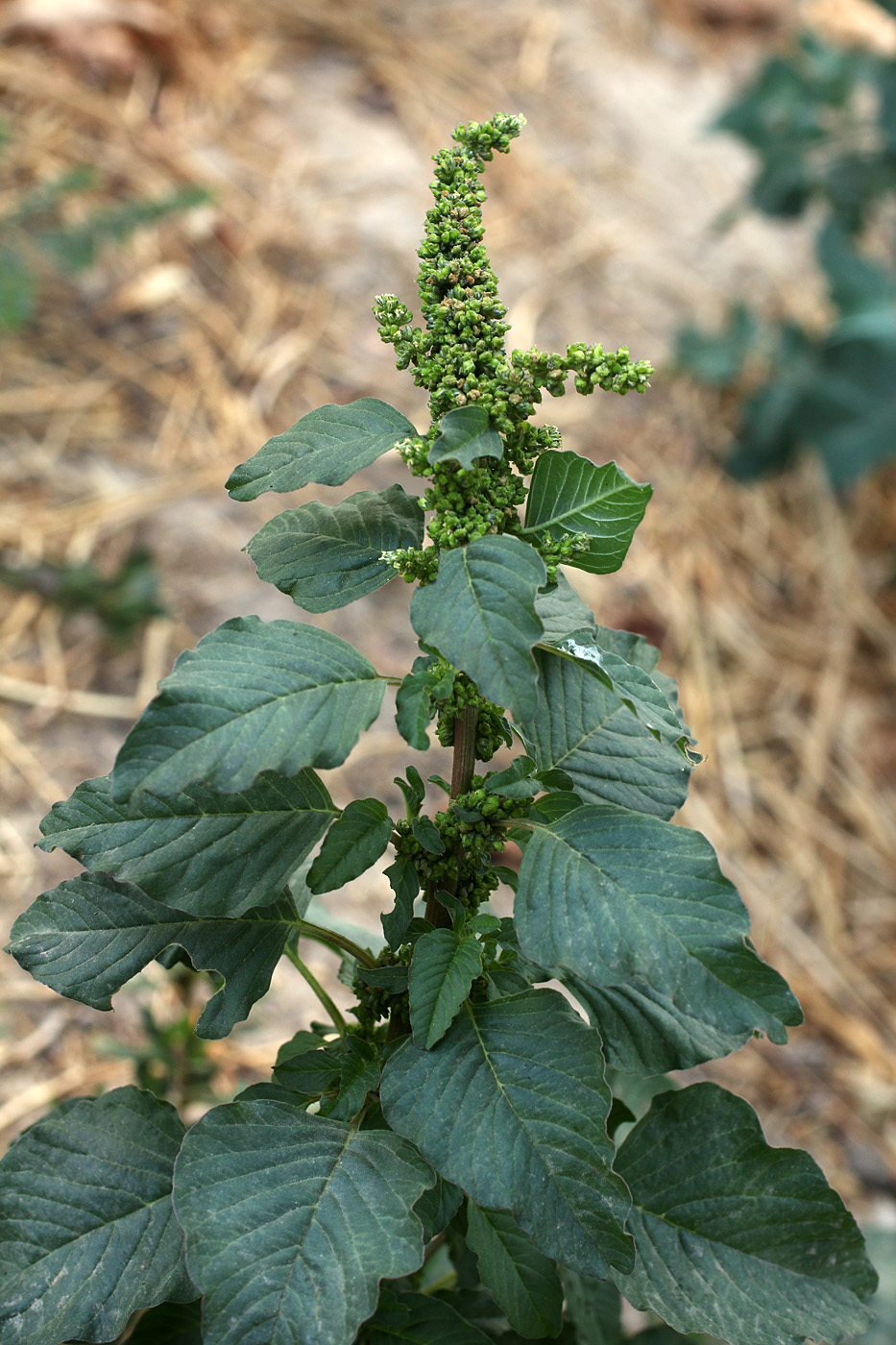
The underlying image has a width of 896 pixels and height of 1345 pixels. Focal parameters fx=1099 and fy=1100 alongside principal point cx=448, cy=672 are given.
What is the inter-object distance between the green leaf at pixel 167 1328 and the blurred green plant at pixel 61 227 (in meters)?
1.54

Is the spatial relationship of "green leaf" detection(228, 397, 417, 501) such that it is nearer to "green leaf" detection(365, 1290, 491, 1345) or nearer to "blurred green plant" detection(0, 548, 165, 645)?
"green leaf" detection(365, 1290, 491, 1345)

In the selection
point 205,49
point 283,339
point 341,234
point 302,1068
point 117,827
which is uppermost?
point 205,49

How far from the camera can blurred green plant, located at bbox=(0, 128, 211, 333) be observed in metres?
1.88

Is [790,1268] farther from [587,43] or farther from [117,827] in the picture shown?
[587,43]

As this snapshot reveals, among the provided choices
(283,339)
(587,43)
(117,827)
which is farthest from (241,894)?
(587,43)

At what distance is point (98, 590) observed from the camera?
5.63ft

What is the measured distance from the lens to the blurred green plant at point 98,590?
1712 millimetres

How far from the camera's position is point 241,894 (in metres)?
0.59

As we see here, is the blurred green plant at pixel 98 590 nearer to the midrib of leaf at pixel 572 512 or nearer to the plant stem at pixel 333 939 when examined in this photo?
the plant stem at pixel 333 939

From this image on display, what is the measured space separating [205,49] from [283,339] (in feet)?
2.99

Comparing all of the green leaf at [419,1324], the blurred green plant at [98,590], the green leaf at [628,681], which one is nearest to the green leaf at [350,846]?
the green leaf at [628,681]

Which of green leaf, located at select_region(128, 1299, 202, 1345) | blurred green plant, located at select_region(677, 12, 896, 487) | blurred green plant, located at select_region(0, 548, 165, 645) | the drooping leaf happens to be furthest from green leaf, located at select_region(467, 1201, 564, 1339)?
blurred green plant, located at select_region(677, 12, 896, 487)

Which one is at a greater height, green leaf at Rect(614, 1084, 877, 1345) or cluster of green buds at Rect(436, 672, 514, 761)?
cluster of green buds at Rect(436, 672, 514, 761)

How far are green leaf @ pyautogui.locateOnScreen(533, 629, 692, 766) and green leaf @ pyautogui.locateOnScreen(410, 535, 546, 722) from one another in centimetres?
5
